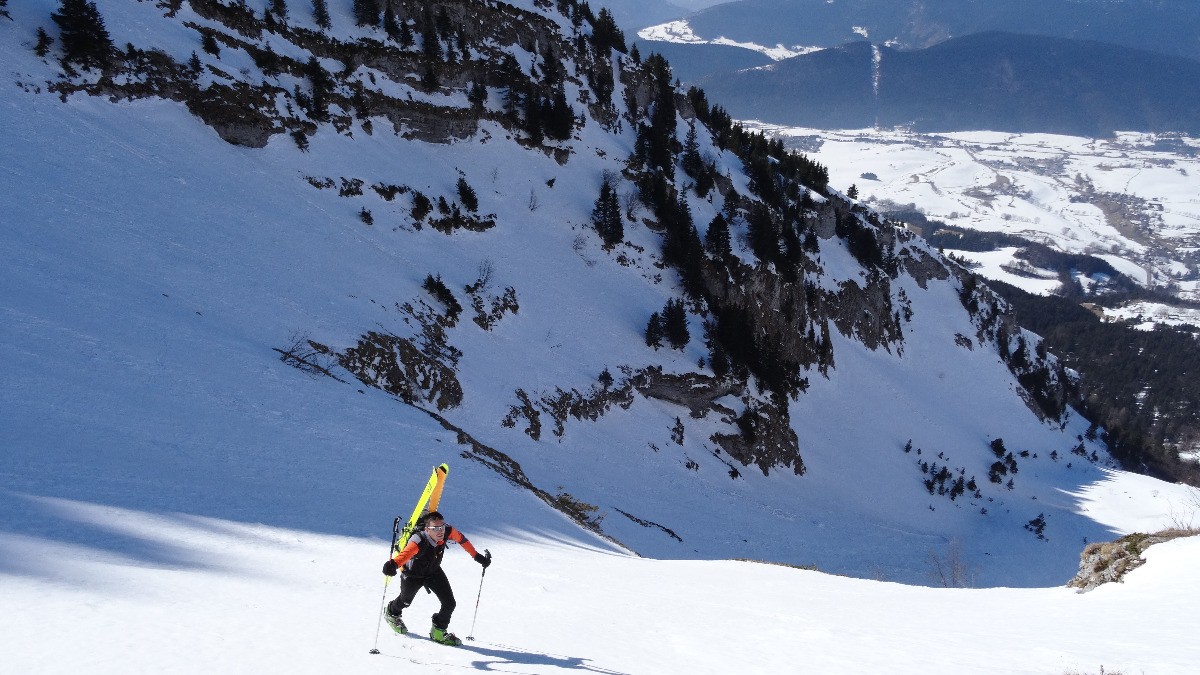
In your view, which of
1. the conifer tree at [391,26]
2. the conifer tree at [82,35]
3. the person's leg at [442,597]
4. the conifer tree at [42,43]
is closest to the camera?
the person's leg at [442,597]

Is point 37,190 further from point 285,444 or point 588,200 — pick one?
point 588,200

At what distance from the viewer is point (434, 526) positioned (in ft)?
25.4

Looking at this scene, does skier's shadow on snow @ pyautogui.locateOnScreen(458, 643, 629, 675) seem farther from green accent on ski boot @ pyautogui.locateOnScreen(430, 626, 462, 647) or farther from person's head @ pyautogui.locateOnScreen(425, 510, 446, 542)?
person's head @ pyautogui.locateOnScreen(425, 510, 446, 542)

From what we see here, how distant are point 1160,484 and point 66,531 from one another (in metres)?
89.8

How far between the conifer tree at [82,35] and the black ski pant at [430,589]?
31678mm

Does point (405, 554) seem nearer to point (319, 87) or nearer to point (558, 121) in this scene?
point (319, 87)

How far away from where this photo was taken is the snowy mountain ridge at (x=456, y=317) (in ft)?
50.0

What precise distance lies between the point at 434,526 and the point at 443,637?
1.32 m

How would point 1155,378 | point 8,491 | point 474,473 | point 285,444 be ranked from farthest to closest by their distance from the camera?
point 1155,378, point 474,473, point 285,444, point 8,491

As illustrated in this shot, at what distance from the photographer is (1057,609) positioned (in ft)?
38.4

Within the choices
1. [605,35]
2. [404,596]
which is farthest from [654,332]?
[404,596]

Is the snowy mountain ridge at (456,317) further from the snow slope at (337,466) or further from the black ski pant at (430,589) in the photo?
the black ski pant at (430,589)

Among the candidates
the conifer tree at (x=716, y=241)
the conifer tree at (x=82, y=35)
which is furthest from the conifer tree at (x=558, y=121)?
the conifer tree at (x=82, y=35)

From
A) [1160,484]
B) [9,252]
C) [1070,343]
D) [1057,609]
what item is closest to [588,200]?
[9,252]
